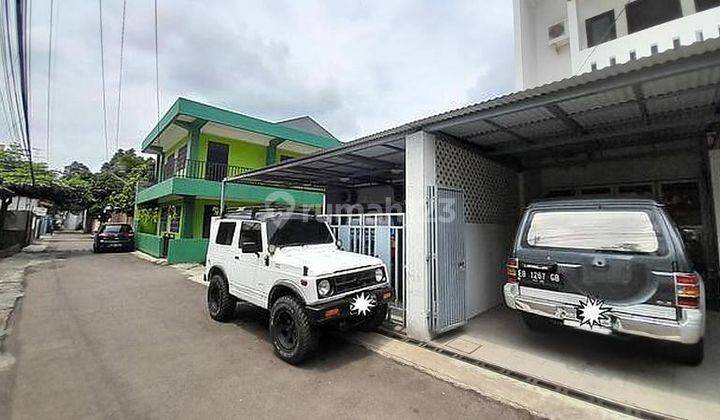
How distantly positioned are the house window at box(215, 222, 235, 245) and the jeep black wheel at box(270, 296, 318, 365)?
1957 mm

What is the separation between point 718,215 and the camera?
5.58 metres

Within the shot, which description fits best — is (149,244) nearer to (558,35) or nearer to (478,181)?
(478,181)

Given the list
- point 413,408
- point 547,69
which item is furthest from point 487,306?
point 547,69

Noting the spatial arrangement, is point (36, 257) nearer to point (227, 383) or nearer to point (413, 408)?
point (227, 383)

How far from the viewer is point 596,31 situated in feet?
29.2

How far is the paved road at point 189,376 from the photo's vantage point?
2.97m

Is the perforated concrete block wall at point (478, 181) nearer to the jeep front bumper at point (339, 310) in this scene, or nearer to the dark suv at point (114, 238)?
the jeep front bumper at point (339, 310)

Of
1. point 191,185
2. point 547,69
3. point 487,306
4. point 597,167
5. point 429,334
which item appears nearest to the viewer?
point 429,334

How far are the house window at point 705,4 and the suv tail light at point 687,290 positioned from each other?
26.2 feet

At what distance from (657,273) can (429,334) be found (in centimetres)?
263

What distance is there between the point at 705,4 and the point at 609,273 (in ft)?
27.1

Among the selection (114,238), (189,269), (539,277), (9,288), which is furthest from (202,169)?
(539,277)

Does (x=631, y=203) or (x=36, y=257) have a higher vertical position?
(x=631, y=203)

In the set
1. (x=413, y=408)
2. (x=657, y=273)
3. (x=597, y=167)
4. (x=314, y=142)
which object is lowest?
(x=413, y=408)
